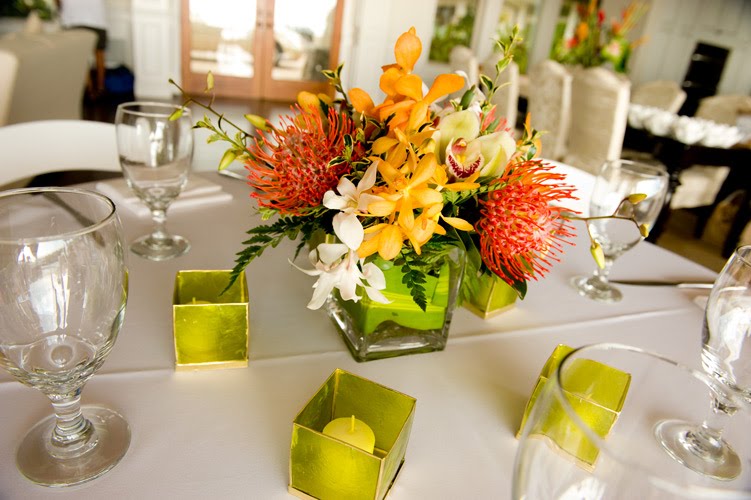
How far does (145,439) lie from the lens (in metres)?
0.46

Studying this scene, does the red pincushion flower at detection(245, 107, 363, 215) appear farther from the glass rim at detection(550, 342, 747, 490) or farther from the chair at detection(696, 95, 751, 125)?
the chair at detection(696, 95, 751, 125)

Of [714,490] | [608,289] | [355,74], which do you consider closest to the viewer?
[714,490]

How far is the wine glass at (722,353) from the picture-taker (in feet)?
1.43

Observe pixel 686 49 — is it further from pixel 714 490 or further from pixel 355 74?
pixel 714 490

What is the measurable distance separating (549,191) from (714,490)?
0.32 metres

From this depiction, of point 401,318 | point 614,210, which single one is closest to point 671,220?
point 614,210

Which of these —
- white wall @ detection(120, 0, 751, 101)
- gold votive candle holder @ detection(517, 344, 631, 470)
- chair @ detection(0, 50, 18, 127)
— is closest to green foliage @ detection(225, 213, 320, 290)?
gold votive candle holder @ detection(517, 344, 631, 470)

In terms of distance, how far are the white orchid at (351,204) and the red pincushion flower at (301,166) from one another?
43mm

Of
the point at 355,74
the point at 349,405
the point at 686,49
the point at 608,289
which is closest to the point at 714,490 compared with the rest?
the point at 349,405

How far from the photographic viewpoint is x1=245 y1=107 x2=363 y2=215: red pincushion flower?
504 mm

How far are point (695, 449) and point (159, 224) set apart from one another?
2.41 ft

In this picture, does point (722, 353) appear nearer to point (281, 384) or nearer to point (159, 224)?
point (281, 384)

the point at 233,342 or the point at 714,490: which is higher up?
the point at 714,490

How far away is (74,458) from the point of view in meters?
0.42
